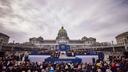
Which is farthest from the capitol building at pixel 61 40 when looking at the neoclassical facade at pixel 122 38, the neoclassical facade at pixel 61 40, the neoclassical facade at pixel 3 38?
the neoclassical facade at pixel 3 38

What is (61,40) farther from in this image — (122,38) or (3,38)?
(122,38)

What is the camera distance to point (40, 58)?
24594 millimetres

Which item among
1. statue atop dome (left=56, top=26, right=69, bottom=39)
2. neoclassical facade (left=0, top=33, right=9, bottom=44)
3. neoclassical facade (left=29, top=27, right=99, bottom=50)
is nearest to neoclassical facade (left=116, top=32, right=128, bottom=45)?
neoclassical facade (left=29, top=27, right=99, bottom=50)

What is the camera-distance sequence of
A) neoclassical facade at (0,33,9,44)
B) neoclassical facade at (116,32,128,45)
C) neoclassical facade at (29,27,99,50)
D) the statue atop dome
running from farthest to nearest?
the statue atop dome, neoclassical facade at (29,27,99,50), neoclassical facade at (0,33,9,44), neoclassical facade at (116,32,128,45)

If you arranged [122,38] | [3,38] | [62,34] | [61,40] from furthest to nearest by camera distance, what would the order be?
[62,34], [61,40], [122,38], [3,38]

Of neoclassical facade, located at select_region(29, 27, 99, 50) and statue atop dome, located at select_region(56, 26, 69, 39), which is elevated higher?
statue atop dome, located at select_region(56, 26, 69, 39)

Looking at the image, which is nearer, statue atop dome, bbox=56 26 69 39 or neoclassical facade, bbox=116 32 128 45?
neoclassical facade, bbox=116 32 128 45

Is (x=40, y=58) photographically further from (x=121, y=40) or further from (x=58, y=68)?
(x=121, y=40)

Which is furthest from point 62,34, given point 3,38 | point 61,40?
point 3,38

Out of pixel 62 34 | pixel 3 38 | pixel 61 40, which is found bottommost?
pixel 61 40

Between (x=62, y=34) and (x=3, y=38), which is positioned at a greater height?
(x=62, y=34)

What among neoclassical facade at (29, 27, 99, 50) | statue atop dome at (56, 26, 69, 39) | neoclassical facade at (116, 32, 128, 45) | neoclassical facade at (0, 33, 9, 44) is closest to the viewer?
neoclassical facade at (116, 32, 128, 45)

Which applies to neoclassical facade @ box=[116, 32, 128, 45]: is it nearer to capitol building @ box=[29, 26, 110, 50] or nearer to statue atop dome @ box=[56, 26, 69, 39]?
capitol building @ box=[29, 26, 110, 50]

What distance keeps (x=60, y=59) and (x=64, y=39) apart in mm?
89291
